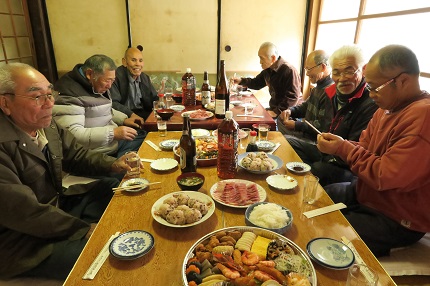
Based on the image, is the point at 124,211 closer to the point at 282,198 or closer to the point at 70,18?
the point at 282,198

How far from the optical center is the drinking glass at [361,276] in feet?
2.74

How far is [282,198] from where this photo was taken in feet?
4.36

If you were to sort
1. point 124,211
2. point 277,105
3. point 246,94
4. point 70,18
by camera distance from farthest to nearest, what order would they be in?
1. point 70,18
2. point 277,105
3. point 246,94
4. point 124,211

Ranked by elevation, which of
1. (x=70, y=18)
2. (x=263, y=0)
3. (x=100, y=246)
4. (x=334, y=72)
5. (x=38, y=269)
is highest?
(x=263, y=0)

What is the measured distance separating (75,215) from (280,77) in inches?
122

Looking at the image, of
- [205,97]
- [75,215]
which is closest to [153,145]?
[75,215]

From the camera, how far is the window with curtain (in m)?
2.73

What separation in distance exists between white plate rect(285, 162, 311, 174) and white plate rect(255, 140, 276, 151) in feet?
0.80

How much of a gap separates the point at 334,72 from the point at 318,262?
1672mm

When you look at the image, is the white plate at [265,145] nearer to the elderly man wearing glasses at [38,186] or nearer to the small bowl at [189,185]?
the small bowl at [189,185]

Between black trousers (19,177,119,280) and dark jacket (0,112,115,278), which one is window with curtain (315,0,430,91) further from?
dark jacket (0,112,115,278)

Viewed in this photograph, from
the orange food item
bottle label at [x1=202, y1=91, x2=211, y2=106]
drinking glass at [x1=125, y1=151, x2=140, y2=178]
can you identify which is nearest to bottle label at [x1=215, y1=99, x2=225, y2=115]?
bottle label at [x1=202, y1=91, x2=211, y2=106]

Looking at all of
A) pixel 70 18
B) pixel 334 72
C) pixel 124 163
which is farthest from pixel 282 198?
pixel 70 18

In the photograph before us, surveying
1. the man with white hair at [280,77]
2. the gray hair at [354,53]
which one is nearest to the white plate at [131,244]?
the gray hair at [354,53]
